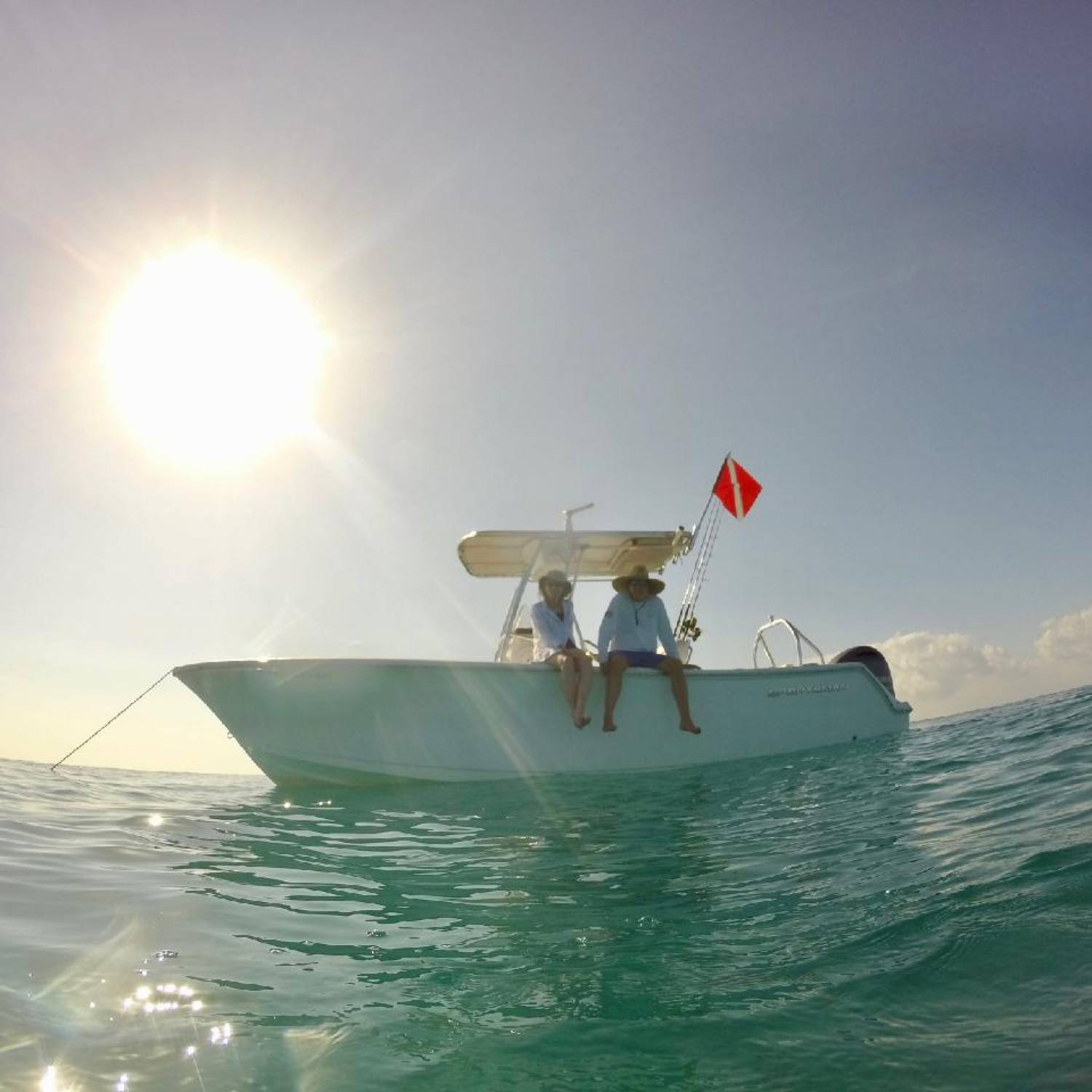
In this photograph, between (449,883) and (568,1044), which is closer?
(568,1044)

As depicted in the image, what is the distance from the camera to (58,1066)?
1930mm

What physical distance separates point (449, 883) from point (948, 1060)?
2578 mm

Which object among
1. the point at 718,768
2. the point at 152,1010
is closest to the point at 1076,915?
the point at 152,1010

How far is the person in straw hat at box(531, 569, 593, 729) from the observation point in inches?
324

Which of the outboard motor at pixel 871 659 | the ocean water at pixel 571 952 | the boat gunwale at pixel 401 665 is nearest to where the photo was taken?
the ocean water at pixel 571 952

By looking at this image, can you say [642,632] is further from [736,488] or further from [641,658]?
[736,488]

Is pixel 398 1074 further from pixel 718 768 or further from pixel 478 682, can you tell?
pixel 718 768

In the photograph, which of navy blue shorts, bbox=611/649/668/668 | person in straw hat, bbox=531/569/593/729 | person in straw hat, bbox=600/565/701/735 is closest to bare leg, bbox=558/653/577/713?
person in straw hat, bbox=531/569/593/729

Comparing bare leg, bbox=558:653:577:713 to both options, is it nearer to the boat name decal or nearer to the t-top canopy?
the t-top canopy

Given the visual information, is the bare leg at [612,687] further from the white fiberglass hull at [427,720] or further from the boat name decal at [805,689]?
the boat name decal at [805,689]

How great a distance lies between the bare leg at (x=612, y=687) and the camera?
8.46 m

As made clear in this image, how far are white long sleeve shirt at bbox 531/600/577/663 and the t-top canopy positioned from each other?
1568 millimetres

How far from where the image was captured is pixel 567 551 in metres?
10.4

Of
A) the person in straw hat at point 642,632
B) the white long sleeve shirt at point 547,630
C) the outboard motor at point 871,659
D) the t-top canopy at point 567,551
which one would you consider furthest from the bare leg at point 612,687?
the outboard motor at point 871,659
